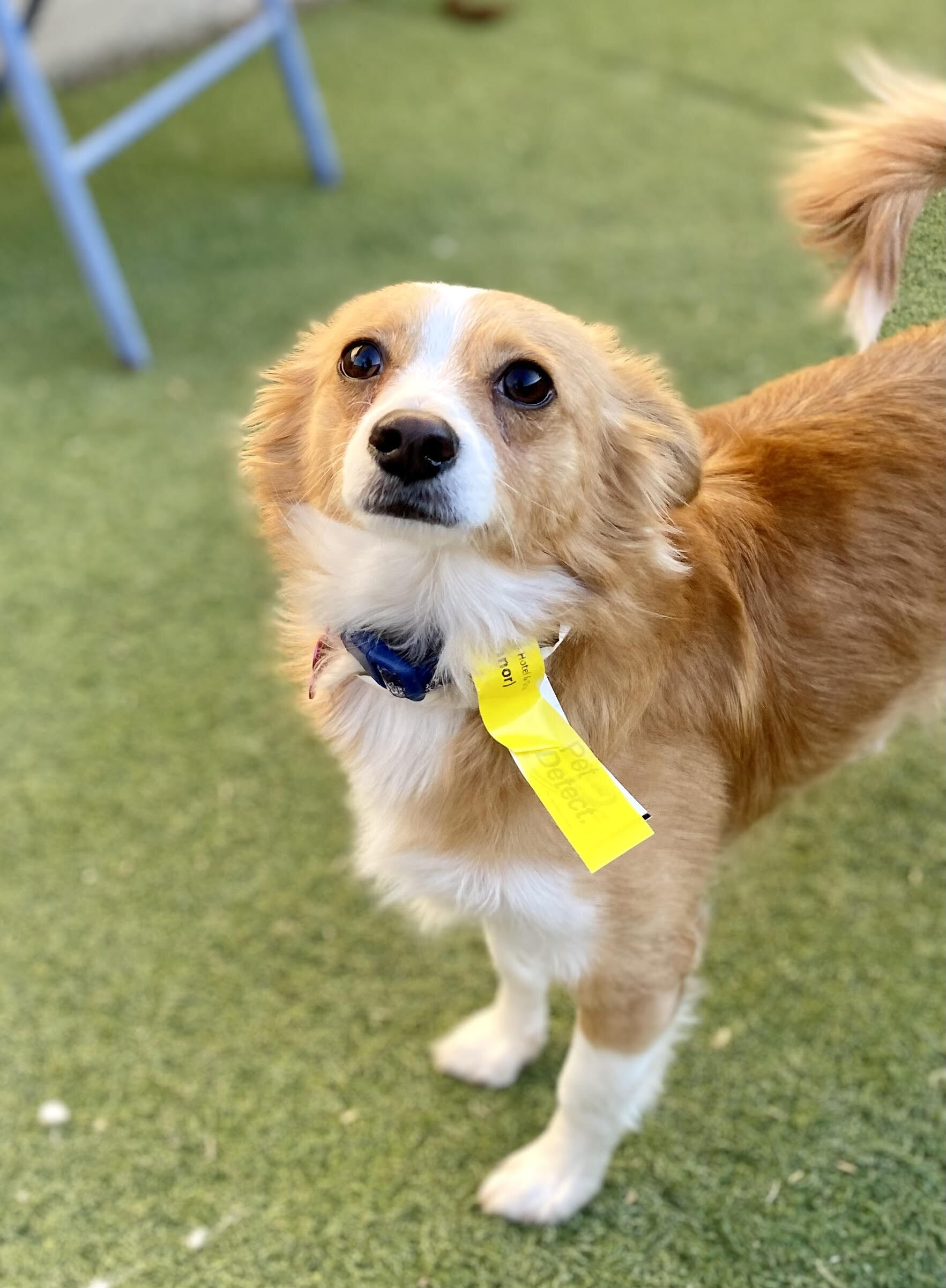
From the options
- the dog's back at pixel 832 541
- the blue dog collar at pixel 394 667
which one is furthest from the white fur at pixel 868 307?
the blue dog collar at pixel 394 667

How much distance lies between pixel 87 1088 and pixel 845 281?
1841 millimetres

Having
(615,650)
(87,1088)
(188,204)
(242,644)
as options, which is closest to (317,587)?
(615,650)

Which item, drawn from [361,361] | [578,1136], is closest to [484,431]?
[361,361]

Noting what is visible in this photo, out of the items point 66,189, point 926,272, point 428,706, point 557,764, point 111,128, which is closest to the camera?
point 557,764

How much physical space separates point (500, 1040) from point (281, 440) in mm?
1052

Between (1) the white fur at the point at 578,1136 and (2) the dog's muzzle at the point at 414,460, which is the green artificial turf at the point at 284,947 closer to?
(1) the white fur at the point at 578,1136

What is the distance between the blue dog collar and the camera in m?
1.25

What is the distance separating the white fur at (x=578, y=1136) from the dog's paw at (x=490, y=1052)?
0.12m

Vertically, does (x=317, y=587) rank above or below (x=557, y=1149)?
above

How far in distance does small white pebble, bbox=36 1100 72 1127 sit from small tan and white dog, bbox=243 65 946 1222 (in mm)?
726

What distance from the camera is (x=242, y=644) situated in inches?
98.3

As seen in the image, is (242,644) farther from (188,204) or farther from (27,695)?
(188,204)

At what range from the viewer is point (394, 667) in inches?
49.3

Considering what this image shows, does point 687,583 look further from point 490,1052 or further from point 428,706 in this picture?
point 490,1052
